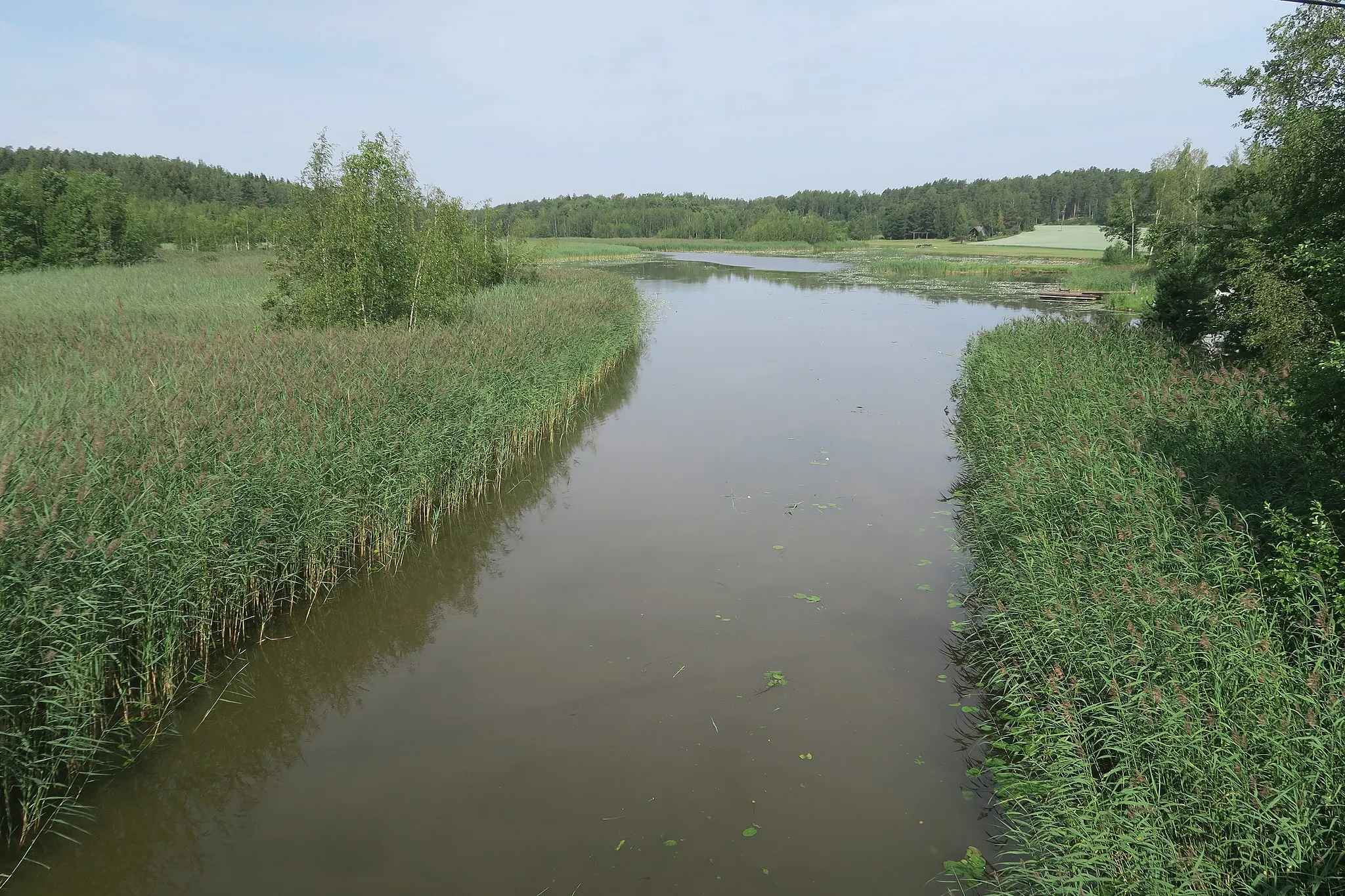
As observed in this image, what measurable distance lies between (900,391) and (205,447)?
15715 mm

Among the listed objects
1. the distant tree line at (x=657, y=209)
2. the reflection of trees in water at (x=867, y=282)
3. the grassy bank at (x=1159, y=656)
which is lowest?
the grassy bank at (x=1159, y=656)

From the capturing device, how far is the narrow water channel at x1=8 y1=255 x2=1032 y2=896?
472cm

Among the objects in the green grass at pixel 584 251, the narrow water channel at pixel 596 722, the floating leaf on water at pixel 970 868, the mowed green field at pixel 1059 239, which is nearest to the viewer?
the floating leaf on water at pixel 970 868

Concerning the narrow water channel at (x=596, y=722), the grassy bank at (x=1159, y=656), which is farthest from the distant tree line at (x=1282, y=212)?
the narrow water channel at (x=596, y=722)

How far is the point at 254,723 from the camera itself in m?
6.07

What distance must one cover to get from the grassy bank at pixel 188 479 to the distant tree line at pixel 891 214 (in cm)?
9894

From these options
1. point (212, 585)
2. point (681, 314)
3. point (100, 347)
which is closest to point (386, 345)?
point (100, 347)

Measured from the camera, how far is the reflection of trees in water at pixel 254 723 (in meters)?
4.61

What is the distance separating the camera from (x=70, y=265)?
37250mm

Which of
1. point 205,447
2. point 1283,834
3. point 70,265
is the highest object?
point 70,265

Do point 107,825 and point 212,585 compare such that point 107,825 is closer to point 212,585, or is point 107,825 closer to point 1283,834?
point 212,585

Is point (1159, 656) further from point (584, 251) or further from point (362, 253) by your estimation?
point (584, 251)

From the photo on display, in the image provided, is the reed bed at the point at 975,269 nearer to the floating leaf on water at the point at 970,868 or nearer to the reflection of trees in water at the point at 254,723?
the reflection of trees in water at the point at 254,723

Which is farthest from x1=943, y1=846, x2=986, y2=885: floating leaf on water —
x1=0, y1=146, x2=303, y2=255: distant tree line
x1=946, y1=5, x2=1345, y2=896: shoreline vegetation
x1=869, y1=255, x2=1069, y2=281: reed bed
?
x1=869, y1=255, x2=1069, y2=281: reed bed
